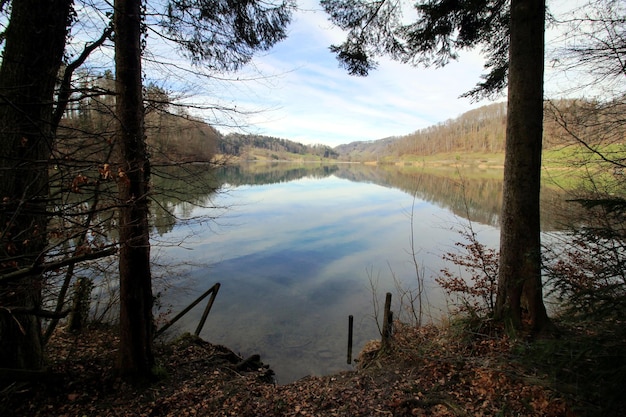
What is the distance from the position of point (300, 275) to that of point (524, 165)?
8.76m

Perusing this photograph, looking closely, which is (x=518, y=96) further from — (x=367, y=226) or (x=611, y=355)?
(x=367, y=226)

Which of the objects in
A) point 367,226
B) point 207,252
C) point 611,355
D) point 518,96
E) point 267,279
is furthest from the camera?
point 367,226

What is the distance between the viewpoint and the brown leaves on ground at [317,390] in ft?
10.6

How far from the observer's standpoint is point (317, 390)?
4.38m

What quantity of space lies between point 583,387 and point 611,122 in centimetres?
591

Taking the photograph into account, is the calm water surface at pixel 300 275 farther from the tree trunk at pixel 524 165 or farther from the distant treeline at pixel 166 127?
the tree trunk at pixel 524 165

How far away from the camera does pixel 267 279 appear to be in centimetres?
1099

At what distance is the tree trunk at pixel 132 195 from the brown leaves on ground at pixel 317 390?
18.9 inches

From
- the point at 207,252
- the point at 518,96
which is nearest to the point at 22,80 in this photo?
the point at 518,96

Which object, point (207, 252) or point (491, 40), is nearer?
point (491, 40)

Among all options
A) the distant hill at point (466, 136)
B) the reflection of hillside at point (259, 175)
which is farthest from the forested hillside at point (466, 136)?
the reflection of hillside at point (259, 175)

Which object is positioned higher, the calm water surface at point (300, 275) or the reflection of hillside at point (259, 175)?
the reflection of hillside at point (259, 175)

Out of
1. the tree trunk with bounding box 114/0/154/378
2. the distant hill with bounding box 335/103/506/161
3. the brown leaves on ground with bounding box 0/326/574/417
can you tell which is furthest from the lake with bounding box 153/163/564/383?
the distant hill with bounding box 335/103/506/161

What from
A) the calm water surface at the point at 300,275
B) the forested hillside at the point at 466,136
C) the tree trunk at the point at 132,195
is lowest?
the calm water surface at the point at 300,275
